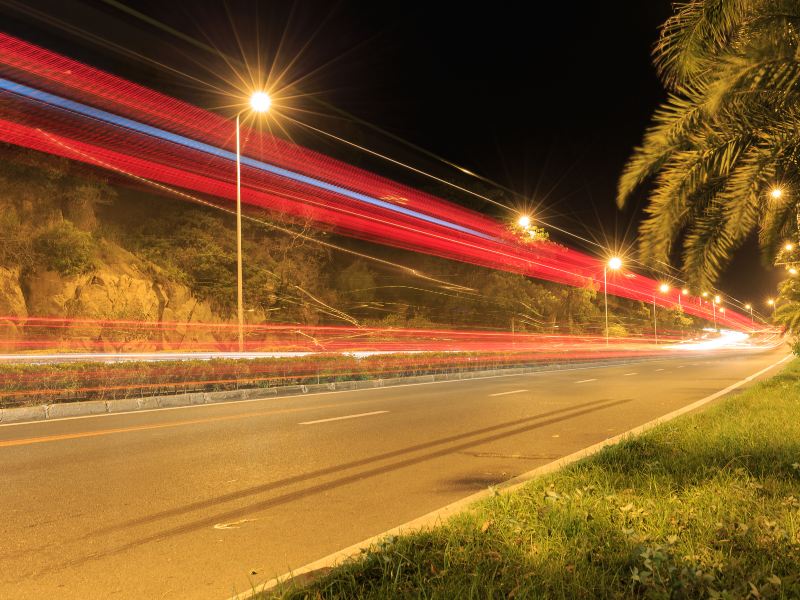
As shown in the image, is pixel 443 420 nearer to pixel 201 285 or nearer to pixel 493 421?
pixel 493 421

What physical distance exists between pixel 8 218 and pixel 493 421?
23.0 meters

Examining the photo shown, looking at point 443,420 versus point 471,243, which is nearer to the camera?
point 443,420

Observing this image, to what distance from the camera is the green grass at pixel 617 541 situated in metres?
3.18

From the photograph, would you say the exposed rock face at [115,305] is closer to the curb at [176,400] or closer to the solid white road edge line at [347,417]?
the curb at [176,400]

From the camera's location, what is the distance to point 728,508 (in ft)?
14.7

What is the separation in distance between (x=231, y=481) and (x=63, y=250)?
2250cm

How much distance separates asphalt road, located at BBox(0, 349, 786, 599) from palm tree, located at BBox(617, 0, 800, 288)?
3.17m

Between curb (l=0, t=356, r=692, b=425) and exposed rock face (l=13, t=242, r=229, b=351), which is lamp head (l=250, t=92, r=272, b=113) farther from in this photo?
exposed rock face (l=13, t=242, r=229, b=351)

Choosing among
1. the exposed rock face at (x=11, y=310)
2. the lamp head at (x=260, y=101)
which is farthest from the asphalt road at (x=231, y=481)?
the exposed rock face at (x=11, y=310)

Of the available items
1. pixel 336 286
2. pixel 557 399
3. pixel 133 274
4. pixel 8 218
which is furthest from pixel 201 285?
pixel 557 399

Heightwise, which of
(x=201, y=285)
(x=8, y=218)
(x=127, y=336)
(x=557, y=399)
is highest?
(x=8, y=218)

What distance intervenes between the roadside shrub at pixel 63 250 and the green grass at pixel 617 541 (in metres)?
24.4

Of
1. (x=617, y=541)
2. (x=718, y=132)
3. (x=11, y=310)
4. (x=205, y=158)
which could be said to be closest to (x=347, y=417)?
(x=718, y=132)

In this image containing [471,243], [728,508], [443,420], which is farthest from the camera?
[471,243]
